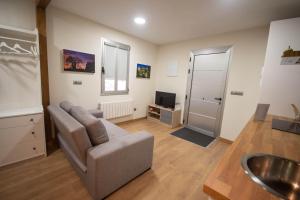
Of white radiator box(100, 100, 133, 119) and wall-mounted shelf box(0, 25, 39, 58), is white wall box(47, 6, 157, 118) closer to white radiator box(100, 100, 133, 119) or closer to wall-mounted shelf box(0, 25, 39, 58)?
white radiator box(100, 100, 133, 119)

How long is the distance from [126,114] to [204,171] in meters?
2.39

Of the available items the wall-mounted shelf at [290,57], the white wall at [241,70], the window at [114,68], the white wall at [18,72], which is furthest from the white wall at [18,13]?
the wall-mounted shelf at [290,57]

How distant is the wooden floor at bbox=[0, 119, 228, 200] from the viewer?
5.23ft

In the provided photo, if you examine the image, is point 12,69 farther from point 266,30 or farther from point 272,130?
point 266,30

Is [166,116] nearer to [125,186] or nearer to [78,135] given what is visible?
[125,186]

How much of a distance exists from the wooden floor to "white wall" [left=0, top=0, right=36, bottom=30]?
2.09 meters

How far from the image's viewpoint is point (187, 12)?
2.25 meters

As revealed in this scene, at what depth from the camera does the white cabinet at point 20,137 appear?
181 centimetres

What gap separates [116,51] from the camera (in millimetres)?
3434

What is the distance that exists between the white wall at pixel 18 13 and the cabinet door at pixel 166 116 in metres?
3.32

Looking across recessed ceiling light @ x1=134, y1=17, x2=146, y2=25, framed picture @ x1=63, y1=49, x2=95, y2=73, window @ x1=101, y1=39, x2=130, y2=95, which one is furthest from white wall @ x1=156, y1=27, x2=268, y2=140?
framed picture @ x1=63, y1=49, x2=95, y2=73

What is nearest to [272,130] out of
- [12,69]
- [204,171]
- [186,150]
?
[204,171]

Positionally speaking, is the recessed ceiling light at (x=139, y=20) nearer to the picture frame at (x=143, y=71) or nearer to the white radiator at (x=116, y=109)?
the picture frame at (x=143, y=71)

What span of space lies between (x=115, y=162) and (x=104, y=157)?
0.17 meters
